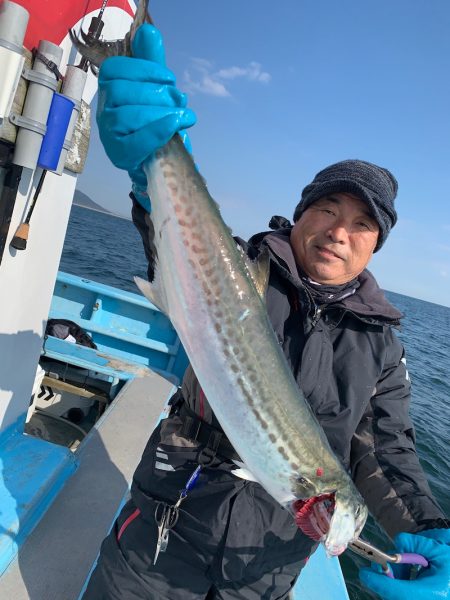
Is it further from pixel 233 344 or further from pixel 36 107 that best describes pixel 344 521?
pixel 36 107

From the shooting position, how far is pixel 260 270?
2404 mm

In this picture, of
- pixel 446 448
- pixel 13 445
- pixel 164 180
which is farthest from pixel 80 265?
pixel 164 180

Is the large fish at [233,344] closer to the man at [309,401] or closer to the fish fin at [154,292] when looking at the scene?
the fish fin at [154,292]

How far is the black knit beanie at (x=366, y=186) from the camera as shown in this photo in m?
2.60

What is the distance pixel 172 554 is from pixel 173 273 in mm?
1620

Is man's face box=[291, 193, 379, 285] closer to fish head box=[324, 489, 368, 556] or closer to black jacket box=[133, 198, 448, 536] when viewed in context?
black jacket box=[133, 198, 448, 536]

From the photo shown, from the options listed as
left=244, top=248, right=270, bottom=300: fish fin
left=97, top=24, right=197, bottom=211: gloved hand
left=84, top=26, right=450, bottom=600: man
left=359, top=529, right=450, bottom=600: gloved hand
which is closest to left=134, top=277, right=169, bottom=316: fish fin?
left=84, top=26, right=450, bottom=600: man

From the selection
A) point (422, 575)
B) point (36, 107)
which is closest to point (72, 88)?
point (36, 107)

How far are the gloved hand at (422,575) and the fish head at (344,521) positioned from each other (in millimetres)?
181

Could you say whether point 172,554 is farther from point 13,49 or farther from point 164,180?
point 13,49

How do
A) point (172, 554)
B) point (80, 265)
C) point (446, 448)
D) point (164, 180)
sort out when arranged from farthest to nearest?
point (80, 265) < point (446, 448) < point (172, 554) < point (164, 180)

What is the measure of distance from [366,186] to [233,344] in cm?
129

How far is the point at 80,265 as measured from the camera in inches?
1017

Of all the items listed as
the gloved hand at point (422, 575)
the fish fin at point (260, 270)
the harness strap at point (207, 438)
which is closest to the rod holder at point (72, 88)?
the fish fin at point (260, 270)
